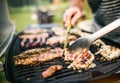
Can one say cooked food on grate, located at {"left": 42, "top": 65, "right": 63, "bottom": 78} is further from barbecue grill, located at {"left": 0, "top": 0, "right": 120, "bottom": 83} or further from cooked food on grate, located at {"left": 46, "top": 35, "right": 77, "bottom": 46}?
cooked food on grate, located at {"left": 46, "top": 35, "right": 77, "bottom": 46}

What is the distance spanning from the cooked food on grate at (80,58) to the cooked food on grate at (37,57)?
18 cm

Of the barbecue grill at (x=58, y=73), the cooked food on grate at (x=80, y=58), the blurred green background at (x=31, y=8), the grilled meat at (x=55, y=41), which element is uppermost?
the blurred green background at (x=31, y=8)

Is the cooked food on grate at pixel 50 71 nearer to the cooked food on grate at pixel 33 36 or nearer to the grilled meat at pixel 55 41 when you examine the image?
the grilled meat at pixel 55 41

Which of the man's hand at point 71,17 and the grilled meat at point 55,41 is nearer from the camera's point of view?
the man's hand at point 71,17

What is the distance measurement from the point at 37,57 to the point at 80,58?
53 centimetres

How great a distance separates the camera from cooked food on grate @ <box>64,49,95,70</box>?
2510 millimetres

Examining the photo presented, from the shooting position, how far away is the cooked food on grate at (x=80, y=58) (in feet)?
8.23

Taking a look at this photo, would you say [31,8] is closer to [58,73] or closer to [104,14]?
[104,14]

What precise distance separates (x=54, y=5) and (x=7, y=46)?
642 cm

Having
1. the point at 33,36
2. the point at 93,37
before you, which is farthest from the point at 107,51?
the point at 33,36

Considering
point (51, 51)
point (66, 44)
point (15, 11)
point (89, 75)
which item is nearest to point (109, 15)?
point (66, 44)

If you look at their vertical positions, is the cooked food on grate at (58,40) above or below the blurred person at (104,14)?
below

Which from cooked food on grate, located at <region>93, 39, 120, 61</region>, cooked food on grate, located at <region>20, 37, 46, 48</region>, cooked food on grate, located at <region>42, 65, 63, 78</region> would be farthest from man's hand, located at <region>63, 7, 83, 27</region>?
cooked food on grate, located at <region>42, 65, 63, 78</region>

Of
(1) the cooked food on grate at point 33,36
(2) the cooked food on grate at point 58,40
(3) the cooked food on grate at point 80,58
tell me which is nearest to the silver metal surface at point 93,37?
(3) the cooked food on grate at point 80,58
